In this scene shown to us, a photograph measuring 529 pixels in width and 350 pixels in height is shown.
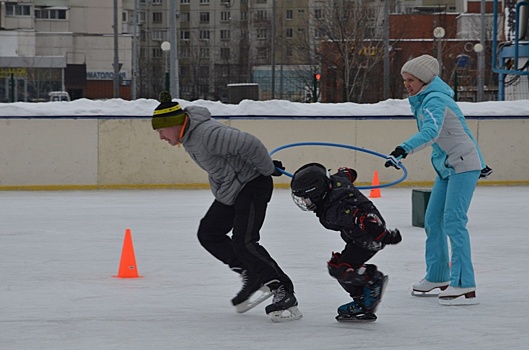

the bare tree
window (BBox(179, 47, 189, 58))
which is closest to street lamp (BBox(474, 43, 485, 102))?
the bare tree

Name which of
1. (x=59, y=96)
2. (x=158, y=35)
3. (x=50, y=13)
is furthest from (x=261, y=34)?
(x=158, y=35)

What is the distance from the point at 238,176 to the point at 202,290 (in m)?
1.50

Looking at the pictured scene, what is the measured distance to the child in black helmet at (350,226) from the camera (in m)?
6.46

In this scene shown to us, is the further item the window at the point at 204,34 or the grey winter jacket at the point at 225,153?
the window at the point at 204,34

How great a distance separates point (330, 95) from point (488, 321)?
109 ft

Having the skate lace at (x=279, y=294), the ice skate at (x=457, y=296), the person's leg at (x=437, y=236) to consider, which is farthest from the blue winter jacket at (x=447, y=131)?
the skate lace at (x=279, y=294)

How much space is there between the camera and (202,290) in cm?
798

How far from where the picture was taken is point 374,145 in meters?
18.2

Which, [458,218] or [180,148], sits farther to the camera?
[180,148]

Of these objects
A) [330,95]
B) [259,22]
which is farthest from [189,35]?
[330,95]

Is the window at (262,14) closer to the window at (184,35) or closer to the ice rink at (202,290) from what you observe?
the window at (184,35)

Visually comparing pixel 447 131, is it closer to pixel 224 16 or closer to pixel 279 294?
pixel 279 294

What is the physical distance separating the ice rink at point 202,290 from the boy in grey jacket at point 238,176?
267 millimetres

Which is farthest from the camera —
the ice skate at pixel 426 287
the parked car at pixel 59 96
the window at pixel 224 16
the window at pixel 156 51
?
the window at pixel 156 51
